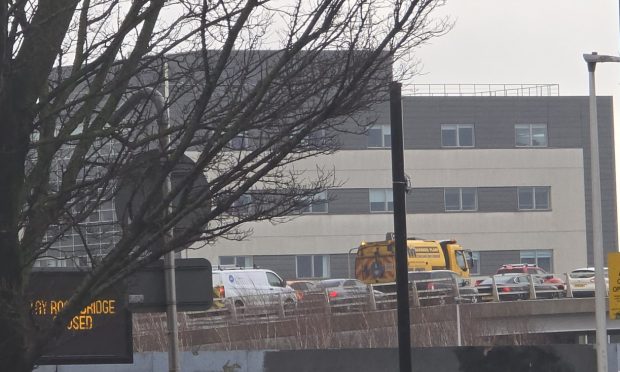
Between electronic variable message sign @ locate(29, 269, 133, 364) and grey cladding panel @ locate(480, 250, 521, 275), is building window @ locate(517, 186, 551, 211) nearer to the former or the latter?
grey cladding panel @ locate(480, 250, 521, 275)

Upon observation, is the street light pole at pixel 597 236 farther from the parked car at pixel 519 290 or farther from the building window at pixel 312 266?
the building window at pixel 312 266

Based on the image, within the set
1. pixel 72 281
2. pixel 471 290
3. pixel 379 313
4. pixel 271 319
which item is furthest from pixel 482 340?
pixel 72 281

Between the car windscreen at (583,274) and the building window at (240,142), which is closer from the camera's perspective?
the building window at (240,142)

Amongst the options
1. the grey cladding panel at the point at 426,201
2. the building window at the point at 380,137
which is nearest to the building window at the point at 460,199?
the grey cladding panel at the point at 426,201

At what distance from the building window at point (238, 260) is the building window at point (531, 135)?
15769mm

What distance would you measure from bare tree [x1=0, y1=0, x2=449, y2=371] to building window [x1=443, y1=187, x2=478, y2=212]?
58109 millimetres

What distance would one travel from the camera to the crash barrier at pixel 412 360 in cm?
1853

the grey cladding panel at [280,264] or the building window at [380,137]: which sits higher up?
the building window at [380,137]

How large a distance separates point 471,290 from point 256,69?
3283 centimetres

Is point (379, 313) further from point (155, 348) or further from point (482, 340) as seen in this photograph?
point (155, 348)

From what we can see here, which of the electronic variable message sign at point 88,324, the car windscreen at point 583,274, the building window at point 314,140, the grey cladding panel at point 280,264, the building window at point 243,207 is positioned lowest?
the car windscreen at point 583,274

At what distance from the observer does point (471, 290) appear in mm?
38844

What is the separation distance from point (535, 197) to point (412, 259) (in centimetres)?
1660

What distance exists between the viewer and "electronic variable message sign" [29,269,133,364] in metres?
7.54
